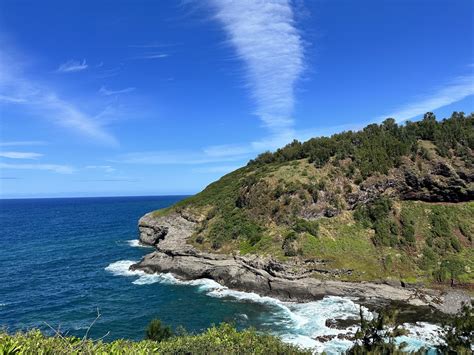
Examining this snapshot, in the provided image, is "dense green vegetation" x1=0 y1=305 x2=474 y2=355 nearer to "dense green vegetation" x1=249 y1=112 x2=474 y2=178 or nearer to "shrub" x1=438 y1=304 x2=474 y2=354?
"shrub" x1=438 y1=304 x2=474 y2=354

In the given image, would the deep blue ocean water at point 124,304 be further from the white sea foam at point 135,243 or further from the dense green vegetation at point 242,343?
the white sea foam at point 135,243

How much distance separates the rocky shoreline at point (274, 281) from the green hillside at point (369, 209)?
230 cm

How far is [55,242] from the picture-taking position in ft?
330

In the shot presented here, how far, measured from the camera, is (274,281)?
→ 57500mm

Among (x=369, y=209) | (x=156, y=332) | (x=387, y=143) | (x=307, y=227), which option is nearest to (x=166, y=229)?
(x=307, y=227)

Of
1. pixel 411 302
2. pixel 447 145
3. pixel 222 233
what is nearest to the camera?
pixel 411 302

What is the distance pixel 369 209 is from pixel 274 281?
95.6 ft

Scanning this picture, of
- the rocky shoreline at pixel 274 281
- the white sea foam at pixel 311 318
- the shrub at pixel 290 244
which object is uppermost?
the shrub at pixel 290 244

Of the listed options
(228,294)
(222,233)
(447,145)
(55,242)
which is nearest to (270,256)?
(228,294)

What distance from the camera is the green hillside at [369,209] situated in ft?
197

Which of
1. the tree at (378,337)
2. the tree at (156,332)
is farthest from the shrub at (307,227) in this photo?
the tree at (378,337)

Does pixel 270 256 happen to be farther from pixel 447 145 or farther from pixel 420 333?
pixel 447 145

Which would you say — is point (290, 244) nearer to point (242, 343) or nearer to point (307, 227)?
point (307, 227)

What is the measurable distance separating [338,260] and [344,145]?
124 ft
